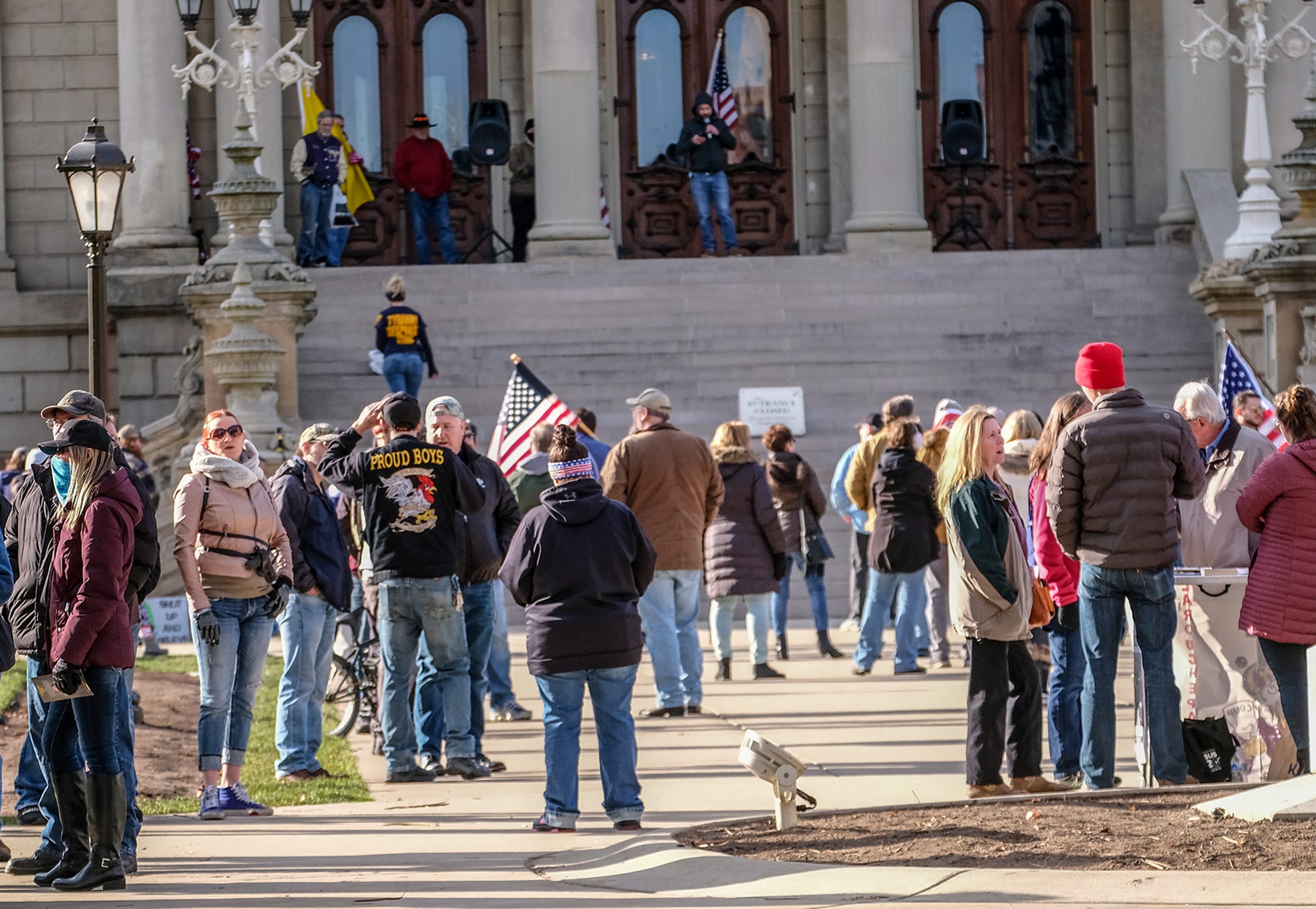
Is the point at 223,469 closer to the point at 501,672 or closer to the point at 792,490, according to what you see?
the point at 501,672

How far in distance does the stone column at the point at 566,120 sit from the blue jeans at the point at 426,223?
1.07m

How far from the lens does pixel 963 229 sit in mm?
29172

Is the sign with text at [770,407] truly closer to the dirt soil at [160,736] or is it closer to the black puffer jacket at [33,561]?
the dirt soil at [160,736]

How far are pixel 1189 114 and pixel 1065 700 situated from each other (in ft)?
60.7

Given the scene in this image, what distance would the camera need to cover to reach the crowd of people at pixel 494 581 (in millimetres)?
8188

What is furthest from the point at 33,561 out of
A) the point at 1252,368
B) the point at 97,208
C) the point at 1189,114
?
the point at 1189,114

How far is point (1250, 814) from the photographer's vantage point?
829cm

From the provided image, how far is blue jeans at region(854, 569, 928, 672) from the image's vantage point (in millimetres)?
14758

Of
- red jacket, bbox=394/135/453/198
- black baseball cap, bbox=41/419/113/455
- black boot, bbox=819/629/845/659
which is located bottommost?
black boot, bbox=819/629/845/659

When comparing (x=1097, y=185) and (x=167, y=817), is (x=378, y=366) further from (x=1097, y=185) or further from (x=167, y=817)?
(x=1097, y=185)

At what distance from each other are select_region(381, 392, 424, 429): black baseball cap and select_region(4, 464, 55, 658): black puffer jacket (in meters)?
2.50

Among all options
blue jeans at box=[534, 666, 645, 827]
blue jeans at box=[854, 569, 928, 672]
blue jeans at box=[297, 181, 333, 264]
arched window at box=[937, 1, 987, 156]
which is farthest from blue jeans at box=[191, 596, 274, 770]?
arched window at box=[937, 1, 987, 156]

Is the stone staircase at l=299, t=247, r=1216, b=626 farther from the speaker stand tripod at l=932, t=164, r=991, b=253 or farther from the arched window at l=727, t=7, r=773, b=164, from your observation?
the arched window at l=727, t=7, r=773, b=164

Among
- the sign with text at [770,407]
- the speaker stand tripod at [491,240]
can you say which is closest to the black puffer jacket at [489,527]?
the sign with text at [770,407]
